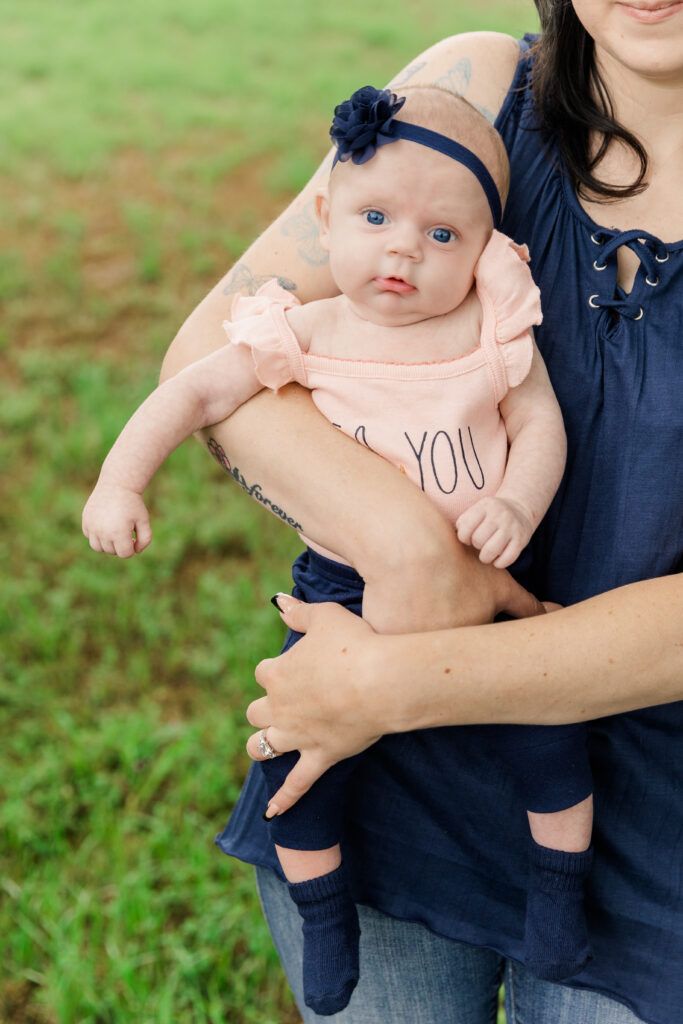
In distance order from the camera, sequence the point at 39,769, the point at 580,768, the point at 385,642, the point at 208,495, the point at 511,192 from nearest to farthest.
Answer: the point at 385,642, the point at 580,768, the point at 511,192, the point at 39,769, the point at 208,495

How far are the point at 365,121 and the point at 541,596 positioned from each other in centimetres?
71

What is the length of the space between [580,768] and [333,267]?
0.75 m

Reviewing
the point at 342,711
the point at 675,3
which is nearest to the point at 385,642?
the point at 342,711

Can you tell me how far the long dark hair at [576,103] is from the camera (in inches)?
69.4

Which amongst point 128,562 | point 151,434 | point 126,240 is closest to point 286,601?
point 151,434

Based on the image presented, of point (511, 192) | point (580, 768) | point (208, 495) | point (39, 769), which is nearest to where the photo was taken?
point (580, 768)

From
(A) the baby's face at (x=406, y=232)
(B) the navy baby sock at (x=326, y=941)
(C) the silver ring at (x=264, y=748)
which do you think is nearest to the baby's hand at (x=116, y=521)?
(C) the silver ring at (x=264, y=748)

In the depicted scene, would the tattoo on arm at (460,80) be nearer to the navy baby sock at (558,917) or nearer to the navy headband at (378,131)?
the navy headband at (378,131)

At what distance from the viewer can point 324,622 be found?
1.61m

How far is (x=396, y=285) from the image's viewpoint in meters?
1.65

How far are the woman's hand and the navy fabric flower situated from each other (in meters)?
0.61

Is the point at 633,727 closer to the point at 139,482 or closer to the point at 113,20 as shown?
the point at 139,482

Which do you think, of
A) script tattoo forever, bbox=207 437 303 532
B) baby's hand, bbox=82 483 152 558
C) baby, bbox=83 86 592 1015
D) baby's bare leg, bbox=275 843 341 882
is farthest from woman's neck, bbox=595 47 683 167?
baby's bare leg, bbox=275 843 341 882

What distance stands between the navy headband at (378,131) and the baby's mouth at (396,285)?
0.53ft
